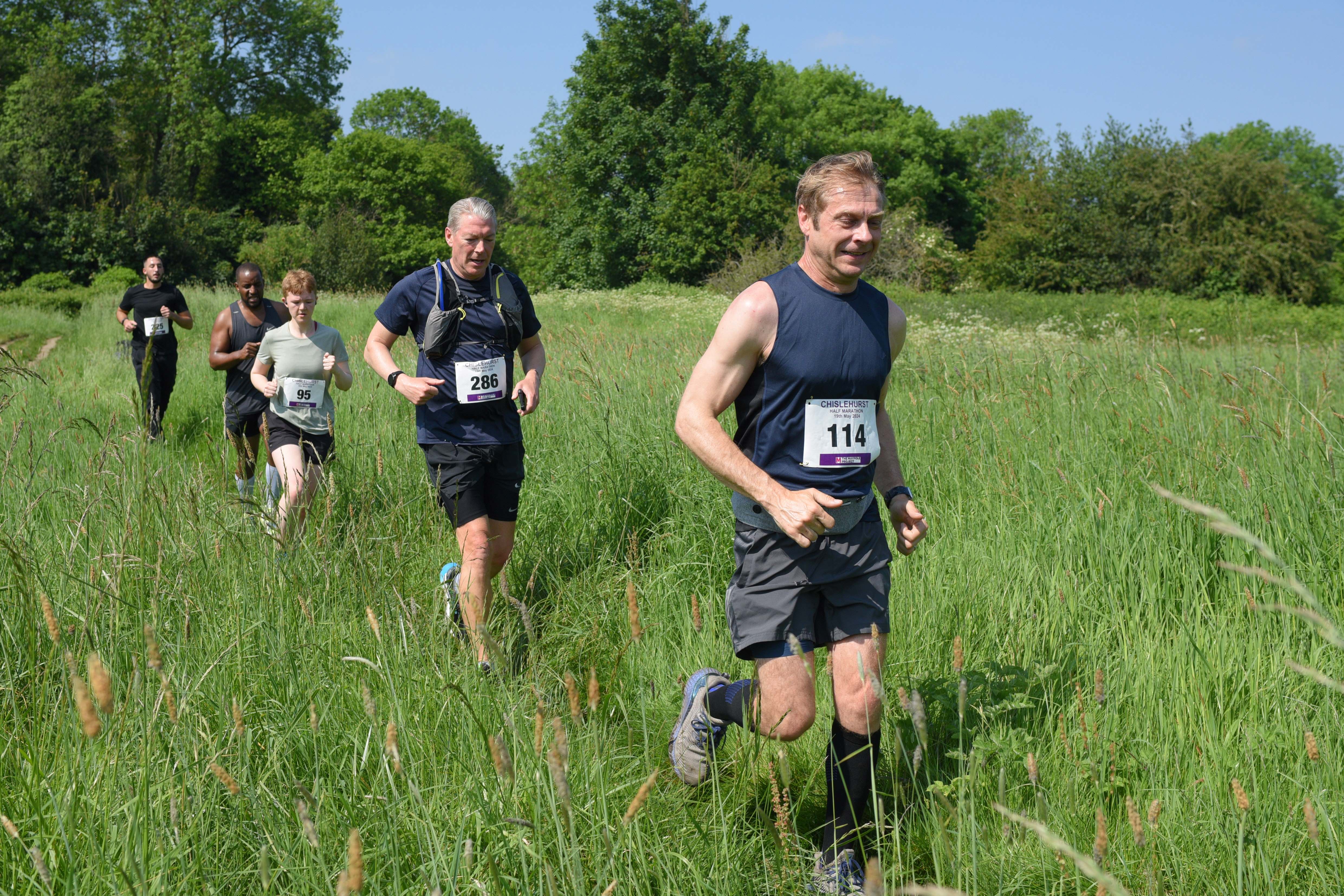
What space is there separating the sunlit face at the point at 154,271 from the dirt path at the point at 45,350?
475cm

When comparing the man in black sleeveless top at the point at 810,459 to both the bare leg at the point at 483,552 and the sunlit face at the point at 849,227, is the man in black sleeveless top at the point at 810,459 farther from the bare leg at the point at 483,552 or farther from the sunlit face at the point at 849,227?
the bare leg at the point at 483,552

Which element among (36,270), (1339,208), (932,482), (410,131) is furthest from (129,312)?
(1339,208)

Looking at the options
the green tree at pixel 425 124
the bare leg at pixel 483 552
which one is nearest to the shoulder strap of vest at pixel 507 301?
the bare leg at pixel 483 552

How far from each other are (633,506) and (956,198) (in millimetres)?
64649

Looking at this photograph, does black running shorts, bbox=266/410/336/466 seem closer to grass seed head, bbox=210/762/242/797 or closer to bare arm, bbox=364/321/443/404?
bare arm, bbox=364/321/443/404

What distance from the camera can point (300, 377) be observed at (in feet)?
19.8

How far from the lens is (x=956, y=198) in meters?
65.0

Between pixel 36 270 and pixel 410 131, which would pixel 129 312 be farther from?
pixel 410 131

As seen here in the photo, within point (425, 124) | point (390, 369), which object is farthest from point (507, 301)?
point (425, 124)

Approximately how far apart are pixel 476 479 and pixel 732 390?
2150 mm

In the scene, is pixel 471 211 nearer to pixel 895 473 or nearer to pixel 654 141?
pixel 895 473

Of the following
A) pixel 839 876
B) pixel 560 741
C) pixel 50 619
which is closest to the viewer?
pixel 560 741

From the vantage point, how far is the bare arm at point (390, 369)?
4.64 m

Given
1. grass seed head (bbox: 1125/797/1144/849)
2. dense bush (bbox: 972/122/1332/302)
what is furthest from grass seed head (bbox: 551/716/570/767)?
dense bush (bbox: 972/122/1332/302)
